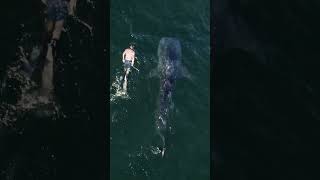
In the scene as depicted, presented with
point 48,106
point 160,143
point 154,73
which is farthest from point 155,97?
point 48,106

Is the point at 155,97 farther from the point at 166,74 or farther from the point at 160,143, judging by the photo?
the point at 160,143

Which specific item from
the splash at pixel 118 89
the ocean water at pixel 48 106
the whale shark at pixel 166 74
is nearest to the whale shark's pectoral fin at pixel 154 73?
the whale shark at pixel 166 74

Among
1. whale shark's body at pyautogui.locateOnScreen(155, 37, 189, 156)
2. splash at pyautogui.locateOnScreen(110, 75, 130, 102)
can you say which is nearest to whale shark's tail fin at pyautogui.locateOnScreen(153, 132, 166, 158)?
whale shark's body at pyautogui.locateOnScreen(155, 37, 189, 156)

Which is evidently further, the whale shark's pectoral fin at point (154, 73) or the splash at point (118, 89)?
the whale shark's pectoral fin at point (154, 73)

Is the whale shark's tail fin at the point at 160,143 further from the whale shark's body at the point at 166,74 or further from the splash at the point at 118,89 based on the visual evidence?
the splash at the point at 118,89

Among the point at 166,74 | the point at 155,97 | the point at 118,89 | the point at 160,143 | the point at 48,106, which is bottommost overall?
the point at 160,143

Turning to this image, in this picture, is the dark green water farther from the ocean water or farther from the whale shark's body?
the ocean water

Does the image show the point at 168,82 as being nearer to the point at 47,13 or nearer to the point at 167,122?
the point at 167,122

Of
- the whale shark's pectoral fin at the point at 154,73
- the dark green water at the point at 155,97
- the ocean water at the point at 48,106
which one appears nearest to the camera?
the ocean water at the point at 48,106
